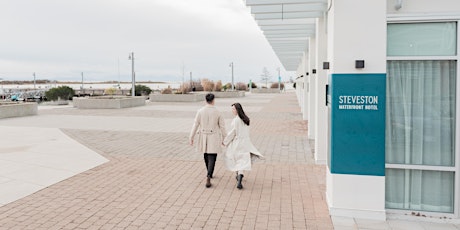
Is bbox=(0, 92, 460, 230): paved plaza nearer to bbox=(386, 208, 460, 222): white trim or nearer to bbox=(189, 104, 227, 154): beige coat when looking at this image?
bbox=(386, 208, 460, 222): white trim

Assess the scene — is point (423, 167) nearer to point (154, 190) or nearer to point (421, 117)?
point (421, 117)

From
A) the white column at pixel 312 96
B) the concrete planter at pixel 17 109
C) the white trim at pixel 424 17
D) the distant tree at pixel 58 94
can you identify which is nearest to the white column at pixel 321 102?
the white column at pixel 312 96

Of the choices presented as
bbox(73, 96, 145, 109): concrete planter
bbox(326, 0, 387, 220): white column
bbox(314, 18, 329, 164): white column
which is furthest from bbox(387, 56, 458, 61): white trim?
bbox(73, 96, 145, 109): concrete planter

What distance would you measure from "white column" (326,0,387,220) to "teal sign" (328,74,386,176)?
112mm

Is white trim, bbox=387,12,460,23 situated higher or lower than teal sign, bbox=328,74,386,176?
higher

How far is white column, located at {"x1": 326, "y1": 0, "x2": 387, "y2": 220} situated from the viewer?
483cm

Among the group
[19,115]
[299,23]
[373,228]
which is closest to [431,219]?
[373,228]

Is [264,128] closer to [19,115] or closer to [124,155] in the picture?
[124,155]

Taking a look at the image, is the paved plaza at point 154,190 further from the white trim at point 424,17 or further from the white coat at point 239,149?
the white trim at point 424,17

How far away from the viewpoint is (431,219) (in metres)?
4.98

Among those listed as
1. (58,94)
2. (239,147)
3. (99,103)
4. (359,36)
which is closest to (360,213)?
(239,147)

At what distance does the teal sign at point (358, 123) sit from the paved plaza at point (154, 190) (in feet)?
2.45

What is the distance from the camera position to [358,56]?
4.88m

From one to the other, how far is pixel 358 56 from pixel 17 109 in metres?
18.5
